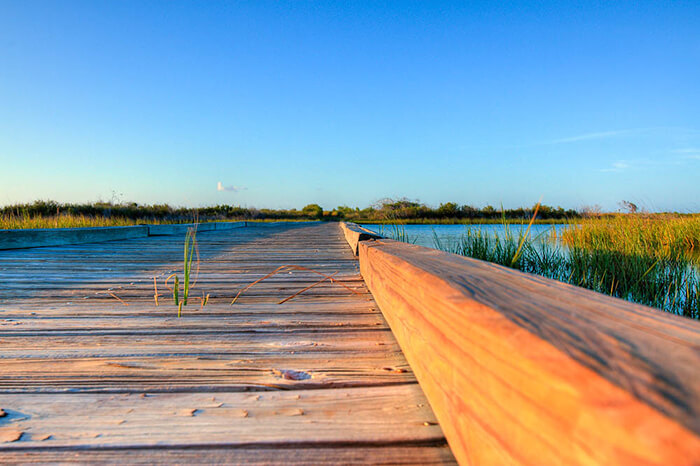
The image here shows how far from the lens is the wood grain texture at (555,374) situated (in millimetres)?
287

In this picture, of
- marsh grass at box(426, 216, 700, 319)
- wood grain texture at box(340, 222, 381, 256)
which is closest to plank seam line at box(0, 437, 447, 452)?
wood grain texture at box(340, 222, 381, 256)

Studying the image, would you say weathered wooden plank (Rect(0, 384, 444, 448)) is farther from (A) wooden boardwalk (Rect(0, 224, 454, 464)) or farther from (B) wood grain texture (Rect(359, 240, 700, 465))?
(B) wood grain texture (Rect(359, 240, 700, 465))

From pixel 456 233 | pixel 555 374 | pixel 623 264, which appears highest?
pixel 555 374

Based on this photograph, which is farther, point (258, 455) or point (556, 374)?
point (258, 455)

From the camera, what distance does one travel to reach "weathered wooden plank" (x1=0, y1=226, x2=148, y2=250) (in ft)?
12.8

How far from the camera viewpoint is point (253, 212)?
86.6 feet

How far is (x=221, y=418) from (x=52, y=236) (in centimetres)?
465

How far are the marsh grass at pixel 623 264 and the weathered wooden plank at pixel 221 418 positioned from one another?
222 cm

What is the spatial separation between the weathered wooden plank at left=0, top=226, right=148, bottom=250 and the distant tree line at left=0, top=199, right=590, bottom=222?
2.64 meters

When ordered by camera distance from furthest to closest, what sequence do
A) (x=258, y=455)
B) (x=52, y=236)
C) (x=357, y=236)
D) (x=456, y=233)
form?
(x=456, y=233) < (x=52, y=236) < (x=357, y=236) < (x=258, y=455)

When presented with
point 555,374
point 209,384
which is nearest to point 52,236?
point 209,384

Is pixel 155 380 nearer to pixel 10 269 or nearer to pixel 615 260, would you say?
pixel 10 269

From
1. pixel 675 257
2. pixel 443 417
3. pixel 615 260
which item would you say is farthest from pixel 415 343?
pixel 675 257

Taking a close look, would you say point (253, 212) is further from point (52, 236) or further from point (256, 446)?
point (256, 446)
